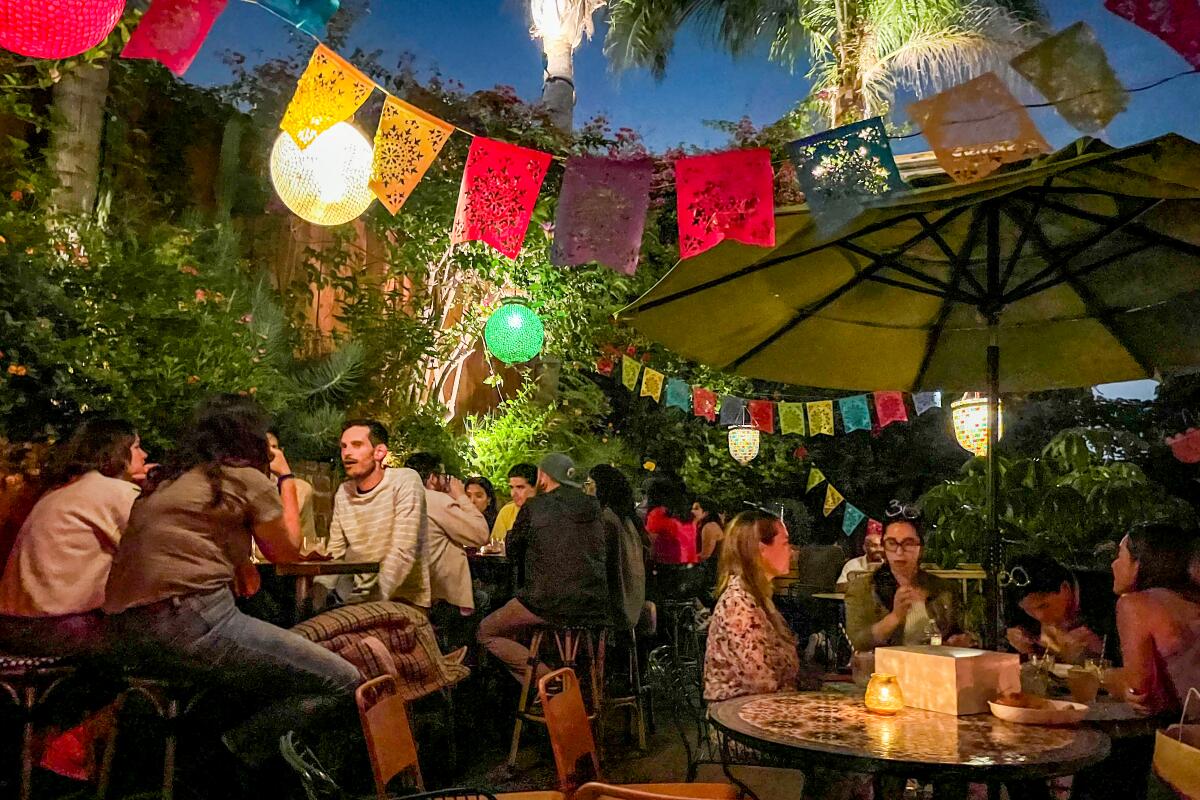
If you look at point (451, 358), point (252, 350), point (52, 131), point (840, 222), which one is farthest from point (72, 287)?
point (451, 358)

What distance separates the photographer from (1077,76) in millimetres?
3119

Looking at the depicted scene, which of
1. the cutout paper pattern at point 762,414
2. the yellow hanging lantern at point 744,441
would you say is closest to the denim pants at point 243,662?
the cutout paper pattern at point 762,414

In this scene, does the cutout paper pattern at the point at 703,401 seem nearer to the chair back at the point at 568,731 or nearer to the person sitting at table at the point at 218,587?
Result: the person sitting at table at the point at 218,587

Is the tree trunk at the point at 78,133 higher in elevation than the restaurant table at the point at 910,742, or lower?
higher

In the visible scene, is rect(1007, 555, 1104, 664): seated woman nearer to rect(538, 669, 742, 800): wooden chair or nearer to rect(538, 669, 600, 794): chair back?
rect(538, 669, 742, 800): wooden chair

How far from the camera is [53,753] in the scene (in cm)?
420

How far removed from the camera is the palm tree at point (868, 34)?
11.5m

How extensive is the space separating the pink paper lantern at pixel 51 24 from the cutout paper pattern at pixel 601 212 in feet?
6.62

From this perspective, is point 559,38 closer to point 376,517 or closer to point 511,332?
point 511,332

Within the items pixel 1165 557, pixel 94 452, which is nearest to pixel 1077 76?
pixel 1165 557

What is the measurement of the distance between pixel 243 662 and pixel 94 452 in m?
1.36

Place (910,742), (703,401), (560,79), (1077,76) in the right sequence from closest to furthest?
1. (910,742)
2. (1077,76)
3. (703,401)
4. (560,79)

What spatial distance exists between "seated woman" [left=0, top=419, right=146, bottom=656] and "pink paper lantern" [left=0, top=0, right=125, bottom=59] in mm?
1649

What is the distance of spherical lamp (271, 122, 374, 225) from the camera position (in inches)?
205
